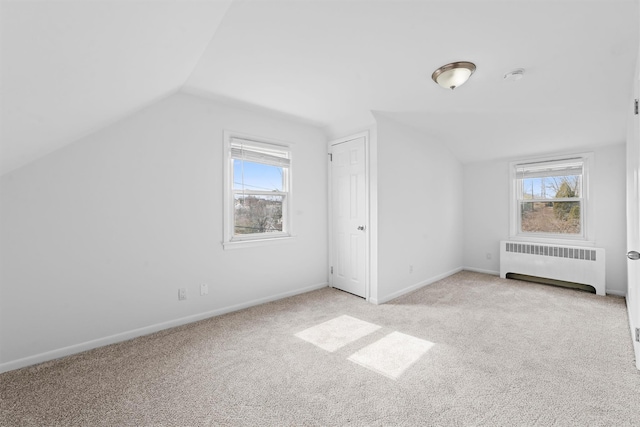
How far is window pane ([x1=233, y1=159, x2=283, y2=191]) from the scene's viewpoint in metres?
3.24

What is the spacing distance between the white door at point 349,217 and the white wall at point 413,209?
24cm

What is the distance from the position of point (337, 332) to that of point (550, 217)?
13.0ft

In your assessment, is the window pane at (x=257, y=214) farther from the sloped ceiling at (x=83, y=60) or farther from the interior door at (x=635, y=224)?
the interior door at (x=635, y=224)

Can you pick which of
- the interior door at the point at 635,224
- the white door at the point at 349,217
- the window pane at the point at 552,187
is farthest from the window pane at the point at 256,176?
the window pane at the point at 552,187

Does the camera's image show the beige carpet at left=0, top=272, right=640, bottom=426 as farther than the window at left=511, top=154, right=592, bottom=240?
No

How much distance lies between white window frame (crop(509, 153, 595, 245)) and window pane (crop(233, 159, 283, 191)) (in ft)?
12.5

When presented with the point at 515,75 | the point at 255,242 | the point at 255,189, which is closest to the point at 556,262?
the point at 515,75

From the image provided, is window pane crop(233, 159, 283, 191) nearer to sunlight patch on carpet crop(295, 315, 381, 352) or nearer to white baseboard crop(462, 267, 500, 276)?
sunlight patch on carpet crop(295, 315, 381, 352)

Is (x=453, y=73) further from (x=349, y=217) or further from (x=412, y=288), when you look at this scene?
(x=412, y=288)

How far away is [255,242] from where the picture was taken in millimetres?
3297

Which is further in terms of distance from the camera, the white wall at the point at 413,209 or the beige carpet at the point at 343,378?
the white wall at the point at 413,209

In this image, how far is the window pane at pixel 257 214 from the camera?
328cm

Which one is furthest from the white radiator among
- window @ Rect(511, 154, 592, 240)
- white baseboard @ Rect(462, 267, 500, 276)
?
window @ Rect(511, 154, 592, 240)

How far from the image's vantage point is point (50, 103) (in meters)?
1.43
